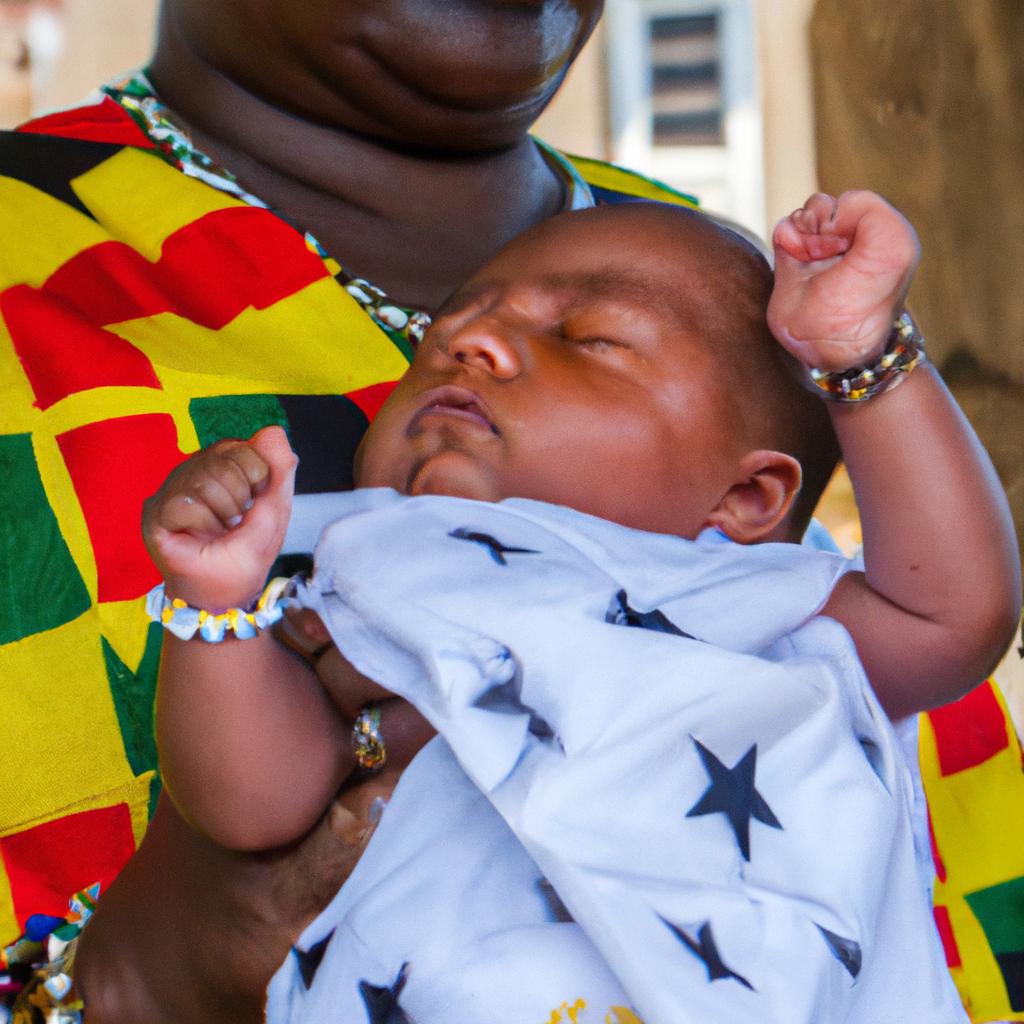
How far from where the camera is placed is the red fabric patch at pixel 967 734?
1440 millimetres

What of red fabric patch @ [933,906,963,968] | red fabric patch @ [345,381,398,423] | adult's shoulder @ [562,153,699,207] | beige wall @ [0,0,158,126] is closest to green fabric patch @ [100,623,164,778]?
red fabric patch @ [345,381,398,423]

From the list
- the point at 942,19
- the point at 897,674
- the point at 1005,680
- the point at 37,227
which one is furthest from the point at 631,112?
the point at 897,674

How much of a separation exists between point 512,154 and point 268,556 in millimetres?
780

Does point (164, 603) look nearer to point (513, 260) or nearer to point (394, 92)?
point (513, 260)

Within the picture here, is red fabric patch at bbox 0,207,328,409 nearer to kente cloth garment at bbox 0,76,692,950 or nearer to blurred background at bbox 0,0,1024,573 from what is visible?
kente cloth garment at bbox 0,76,692,950

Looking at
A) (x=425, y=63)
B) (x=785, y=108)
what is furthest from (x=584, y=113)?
(x=425, y=63)

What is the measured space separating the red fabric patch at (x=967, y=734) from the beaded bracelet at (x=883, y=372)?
57 centimetres

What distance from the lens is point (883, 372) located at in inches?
38.1

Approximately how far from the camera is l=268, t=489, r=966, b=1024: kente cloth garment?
841 mm

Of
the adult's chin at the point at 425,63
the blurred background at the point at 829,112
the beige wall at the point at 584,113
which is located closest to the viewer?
the adult's chin at the point at 425,63

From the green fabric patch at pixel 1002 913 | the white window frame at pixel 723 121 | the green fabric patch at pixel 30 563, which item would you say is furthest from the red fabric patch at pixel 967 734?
the white window frame at pixel 723 121

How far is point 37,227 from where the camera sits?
1298 mm

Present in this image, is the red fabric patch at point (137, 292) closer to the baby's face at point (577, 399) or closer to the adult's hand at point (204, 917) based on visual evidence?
the baby's face at point (577, 399)

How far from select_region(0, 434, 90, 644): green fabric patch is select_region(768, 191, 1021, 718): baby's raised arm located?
57 centimetres
